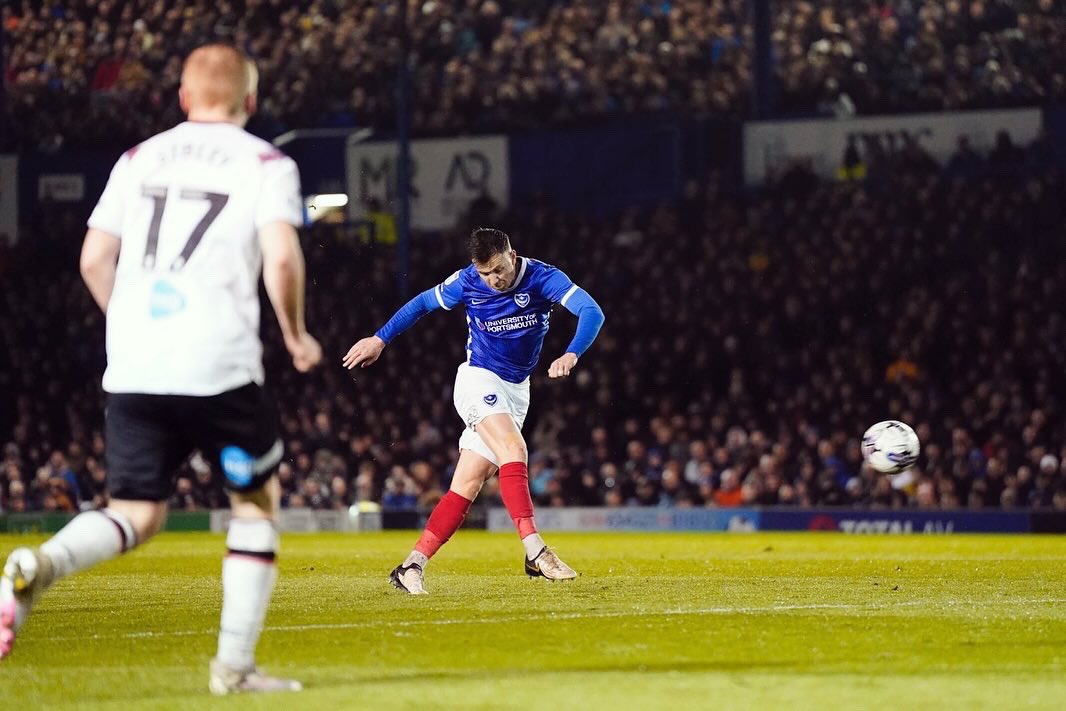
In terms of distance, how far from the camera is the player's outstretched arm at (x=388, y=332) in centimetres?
1129

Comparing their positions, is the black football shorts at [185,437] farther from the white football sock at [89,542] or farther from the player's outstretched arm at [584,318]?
the player's outstretched arm at [584,318]

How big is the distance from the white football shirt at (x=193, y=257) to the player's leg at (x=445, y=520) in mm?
4930

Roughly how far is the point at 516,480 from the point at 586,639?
3.85 meters

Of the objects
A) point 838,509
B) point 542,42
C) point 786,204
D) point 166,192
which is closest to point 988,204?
point 786,204

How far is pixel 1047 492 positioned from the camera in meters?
24.5

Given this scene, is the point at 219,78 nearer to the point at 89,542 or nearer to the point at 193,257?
the point at 193,257

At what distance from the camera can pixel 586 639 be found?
8195 mm

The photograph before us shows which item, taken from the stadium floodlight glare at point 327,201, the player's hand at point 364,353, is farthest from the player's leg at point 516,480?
the stadium floodlight glare at point 327,201

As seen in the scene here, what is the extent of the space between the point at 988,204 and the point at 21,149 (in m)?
19.4

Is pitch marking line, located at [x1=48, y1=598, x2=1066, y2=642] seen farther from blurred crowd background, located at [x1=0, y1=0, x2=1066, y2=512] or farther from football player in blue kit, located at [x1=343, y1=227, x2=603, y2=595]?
blurred crowd background, located at [x1=0, y1=0, x2=1066, y2=512]

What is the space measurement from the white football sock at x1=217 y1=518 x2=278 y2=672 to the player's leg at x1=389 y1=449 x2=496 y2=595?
469 centimetres

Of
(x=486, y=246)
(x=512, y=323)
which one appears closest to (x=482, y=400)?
→ (x=512, y=323)

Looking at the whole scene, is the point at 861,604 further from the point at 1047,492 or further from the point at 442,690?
the point at 1047,492

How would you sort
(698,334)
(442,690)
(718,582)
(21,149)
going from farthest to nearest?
(21,149) → (698,334) → (718,582) → (442,690)
